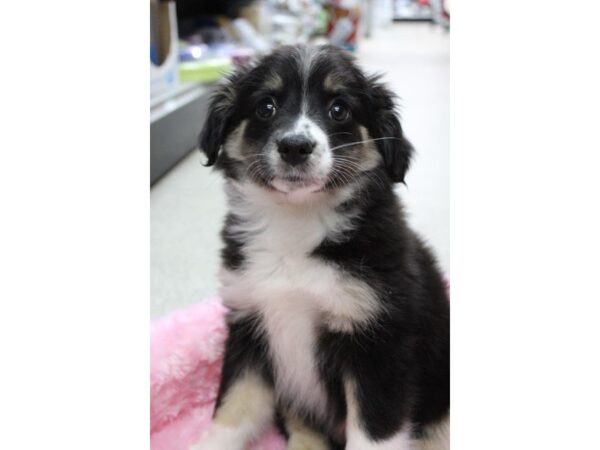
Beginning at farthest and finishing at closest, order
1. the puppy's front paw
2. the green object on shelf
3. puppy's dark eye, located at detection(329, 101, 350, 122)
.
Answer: the green object on shelf < the puppy's front paw < puppy's dark eye, located at detection(329, 101, 350, 122)

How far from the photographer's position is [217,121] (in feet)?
5.50

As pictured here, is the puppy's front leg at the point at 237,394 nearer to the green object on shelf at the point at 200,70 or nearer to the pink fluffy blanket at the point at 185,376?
the pink fluffy blanket at the point at 185,376

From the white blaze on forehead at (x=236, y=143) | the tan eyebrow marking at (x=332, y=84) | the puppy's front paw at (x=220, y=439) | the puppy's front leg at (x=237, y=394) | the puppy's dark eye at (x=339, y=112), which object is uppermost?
the tan eyebrow marking at (x=332, y=84)

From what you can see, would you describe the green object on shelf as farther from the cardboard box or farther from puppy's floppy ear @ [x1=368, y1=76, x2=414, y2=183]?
puppy's floppy ear @ [x1=368, y1=76, x2=414, y2=183]

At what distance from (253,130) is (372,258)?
460mm

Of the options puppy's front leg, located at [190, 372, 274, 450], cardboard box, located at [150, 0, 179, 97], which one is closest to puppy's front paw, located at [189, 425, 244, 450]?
puppy's front leg, located at [190, 372, 274, 450]

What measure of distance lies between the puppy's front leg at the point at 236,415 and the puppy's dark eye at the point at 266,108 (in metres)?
0.72

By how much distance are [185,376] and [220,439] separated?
0.36 metres

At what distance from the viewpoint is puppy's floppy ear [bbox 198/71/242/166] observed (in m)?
1.67

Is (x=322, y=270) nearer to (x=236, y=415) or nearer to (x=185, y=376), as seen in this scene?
(x=236, y=415)

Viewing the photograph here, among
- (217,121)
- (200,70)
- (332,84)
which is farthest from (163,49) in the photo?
(332,84)

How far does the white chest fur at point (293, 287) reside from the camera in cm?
149

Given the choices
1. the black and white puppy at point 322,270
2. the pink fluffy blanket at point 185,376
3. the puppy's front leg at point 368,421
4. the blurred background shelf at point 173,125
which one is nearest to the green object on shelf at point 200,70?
the blurred background shelf at point 173,125

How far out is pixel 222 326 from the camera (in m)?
2.19
